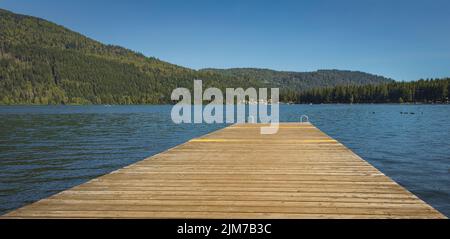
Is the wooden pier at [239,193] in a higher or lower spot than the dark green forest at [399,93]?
lower

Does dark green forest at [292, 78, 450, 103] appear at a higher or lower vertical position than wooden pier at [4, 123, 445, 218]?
higher

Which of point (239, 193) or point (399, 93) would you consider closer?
point (239, 193)

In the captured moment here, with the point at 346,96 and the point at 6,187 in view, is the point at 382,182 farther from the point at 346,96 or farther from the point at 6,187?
the point at 346,96

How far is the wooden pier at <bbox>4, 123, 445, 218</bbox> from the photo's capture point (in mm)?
6023

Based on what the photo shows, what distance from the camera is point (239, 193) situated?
7.30m

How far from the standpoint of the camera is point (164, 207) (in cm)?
634

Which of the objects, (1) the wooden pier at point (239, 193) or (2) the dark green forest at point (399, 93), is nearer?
(1) the wooden pier at point (239, 193)

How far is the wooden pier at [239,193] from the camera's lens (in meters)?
6.02

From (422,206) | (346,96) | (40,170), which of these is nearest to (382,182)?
(422,206)

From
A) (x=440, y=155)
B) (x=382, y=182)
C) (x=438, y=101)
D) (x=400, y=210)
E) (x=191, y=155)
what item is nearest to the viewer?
(x=400, y=210)

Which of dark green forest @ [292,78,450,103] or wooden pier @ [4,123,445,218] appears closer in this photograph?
wooden pier @ [4,123,445,218]

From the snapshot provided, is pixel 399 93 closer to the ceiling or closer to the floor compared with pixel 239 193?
closer to the ceiling
